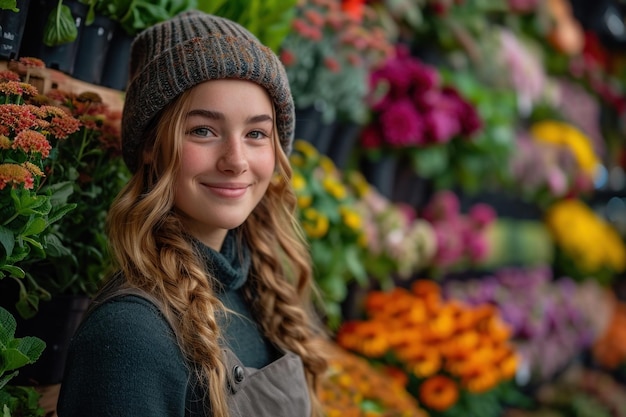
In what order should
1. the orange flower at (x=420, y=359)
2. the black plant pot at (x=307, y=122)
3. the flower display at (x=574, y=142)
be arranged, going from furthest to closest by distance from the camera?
1. the flower display at (x=574, y=142)
2. the orange flower at (x=420, y=359)
3. the black plant pot at (x=307, y=122)

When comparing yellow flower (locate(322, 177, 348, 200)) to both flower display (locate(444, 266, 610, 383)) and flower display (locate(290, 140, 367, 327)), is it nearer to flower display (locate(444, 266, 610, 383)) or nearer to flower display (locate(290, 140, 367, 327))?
flower display (locate(290, 140, 367, 327))

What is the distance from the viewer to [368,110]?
2.96 metres

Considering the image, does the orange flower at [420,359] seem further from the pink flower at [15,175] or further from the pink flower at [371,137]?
the pink flower at [15,175]

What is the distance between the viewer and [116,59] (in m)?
1.72

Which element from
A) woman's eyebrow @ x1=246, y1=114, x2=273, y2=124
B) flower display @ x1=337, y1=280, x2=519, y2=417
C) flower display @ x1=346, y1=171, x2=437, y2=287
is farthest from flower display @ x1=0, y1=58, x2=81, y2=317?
flower display @ x1=337, y1=280, x2=519, y2=417

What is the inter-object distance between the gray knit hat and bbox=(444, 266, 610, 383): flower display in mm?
2351

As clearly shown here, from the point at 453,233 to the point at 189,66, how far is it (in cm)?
228

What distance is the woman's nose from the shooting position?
4.30ft

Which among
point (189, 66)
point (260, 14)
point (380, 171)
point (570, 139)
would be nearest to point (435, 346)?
point (380, 171)

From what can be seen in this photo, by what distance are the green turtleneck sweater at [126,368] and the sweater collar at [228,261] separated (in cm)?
22

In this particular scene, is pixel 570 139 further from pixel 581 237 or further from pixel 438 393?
pixel 438 393

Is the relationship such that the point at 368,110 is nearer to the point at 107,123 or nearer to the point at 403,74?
the point at 403,74

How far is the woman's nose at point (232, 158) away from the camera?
4.30 ft

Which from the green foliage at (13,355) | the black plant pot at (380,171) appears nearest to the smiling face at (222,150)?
the green foliage at (13,355)
